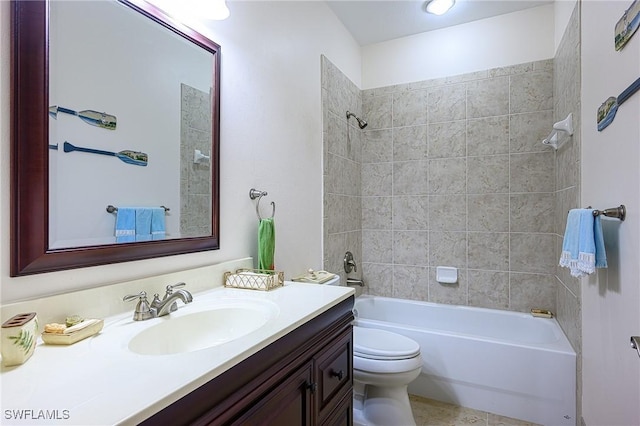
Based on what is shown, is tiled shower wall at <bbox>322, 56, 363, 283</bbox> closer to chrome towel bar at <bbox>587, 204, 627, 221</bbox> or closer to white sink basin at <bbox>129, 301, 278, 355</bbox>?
white sink basin at <bbox>129, 301, 278, 355</bbox>

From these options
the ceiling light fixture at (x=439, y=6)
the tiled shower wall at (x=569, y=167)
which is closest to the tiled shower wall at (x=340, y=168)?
the ceiling light fixture at (x=439, y=6)

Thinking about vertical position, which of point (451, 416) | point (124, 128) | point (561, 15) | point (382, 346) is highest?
point (561, 15)

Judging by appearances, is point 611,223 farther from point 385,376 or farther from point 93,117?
point 93,117

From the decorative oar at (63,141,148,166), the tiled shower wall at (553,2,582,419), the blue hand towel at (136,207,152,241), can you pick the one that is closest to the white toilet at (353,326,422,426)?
the tiled shower wall at (553,2,582,419)

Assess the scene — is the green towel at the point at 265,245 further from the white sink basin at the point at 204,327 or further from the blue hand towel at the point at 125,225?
the blue hand towel at the point at 125,225

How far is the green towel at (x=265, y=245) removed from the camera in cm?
151

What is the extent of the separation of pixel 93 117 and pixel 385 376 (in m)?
1.74

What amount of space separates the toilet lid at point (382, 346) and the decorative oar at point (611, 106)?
1.38m

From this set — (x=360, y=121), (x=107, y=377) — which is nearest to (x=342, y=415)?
(x=107, y=377)

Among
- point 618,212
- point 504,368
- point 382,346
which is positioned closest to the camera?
point 618,212

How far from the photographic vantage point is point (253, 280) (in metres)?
1.32

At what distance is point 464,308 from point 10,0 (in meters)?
2.94

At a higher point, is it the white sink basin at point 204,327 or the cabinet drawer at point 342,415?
the white sink basin at point 204,327

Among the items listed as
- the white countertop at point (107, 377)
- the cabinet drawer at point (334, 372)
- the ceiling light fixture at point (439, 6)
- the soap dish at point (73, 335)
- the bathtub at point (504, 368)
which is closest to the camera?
the white countertop at point (107, 377)
